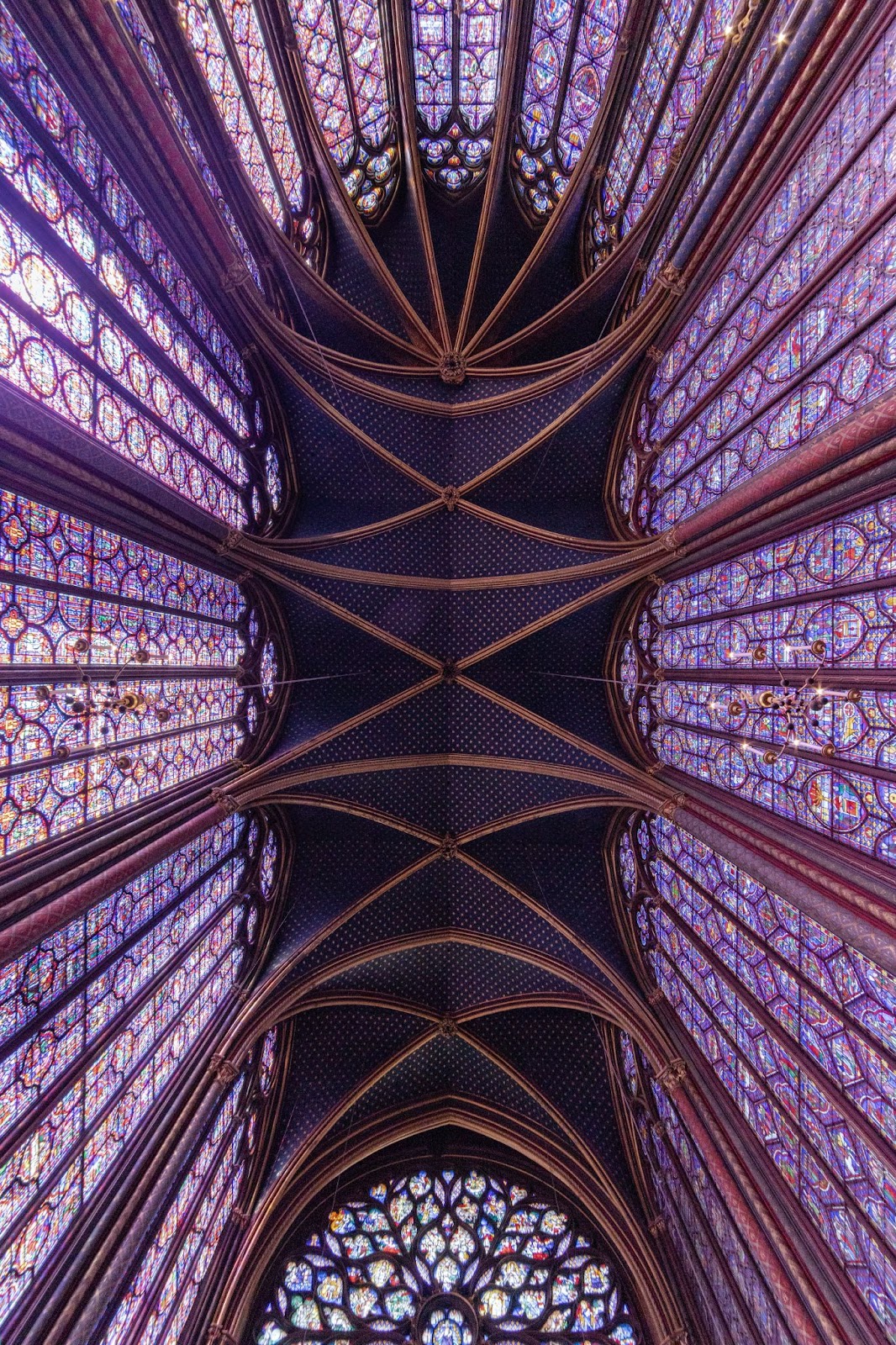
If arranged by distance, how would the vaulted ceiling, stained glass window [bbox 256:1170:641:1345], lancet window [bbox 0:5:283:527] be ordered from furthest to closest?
the vaulted ceiling → stained glass window [bbox 256:1170:641:1345] → lancet window [bbox 0:5:283:527]

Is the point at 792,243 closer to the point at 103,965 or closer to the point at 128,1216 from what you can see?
the point at 103,965

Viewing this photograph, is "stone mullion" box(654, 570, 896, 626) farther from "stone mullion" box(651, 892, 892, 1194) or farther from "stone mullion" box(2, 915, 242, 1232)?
"stone mullion" box(2, 915, 242, 1232)

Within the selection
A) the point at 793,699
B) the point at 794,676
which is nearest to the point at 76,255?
the point at 793,699

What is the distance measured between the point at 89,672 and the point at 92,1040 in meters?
4.51

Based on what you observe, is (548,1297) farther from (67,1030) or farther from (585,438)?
(585,438)

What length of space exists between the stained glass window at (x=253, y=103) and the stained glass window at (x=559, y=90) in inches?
157

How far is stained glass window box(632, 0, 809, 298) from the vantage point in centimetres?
812

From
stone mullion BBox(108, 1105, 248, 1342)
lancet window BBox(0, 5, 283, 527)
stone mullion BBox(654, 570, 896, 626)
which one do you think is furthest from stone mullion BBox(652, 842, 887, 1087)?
lancet window BBox(0, 5, 283, 527)

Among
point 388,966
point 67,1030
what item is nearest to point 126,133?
point 67,1030

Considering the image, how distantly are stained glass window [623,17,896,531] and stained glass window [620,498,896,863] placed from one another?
53.0 inches

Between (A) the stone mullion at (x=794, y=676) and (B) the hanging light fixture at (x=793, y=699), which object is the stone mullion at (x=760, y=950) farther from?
(A) the stone mullion at (x=794, y=676)

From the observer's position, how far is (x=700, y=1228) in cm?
1073

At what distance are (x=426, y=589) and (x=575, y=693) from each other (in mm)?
3799

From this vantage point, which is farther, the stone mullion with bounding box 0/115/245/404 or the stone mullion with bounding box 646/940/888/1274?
the stone mullion with bounding box 646/940/888/1274
